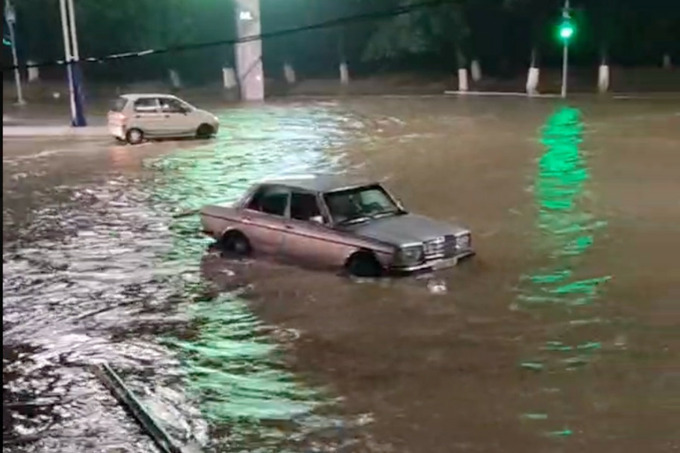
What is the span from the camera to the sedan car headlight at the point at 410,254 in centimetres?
1355

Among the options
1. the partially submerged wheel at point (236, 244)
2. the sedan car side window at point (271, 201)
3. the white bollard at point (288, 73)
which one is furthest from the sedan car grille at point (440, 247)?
the white bollard at point (288, 73)

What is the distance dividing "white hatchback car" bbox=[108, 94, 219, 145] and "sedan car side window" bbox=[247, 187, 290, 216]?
17208 mm

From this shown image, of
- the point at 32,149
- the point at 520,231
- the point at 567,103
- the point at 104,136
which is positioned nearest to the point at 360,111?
the point at 567,103

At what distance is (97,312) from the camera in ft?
42.3

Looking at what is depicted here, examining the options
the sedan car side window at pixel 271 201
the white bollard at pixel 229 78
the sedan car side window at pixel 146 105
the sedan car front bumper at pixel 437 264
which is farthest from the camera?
the white bollard at pixel 229 78

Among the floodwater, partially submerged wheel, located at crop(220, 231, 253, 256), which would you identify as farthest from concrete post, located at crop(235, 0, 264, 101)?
partially submerged wheel, located at crop(220, 231, 253, 256)

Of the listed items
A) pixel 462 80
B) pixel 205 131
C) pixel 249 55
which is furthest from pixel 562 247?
pixel 249 55

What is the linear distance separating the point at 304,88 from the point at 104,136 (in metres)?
24.1

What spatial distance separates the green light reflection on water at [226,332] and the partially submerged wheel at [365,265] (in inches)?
64.6

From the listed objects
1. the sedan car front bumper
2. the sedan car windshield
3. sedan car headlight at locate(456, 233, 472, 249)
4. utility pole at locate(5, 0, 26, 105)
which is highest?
utility pole at locate(5, 0, 26, 105)

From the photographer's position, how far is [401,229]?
14117 mm

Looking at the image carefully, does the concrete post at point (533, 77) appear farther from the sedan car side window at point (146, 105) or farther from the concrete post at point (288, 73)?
the sedan car side window at point (146, 105)

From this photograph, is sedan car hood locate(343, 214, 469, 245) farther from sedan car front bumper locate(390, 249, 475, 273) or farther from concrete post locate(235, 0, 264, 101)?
concrete post locate(235, 0, 264, 101)

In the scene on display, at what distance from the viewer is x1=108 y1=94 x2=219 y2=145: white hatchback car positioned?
31891mm
